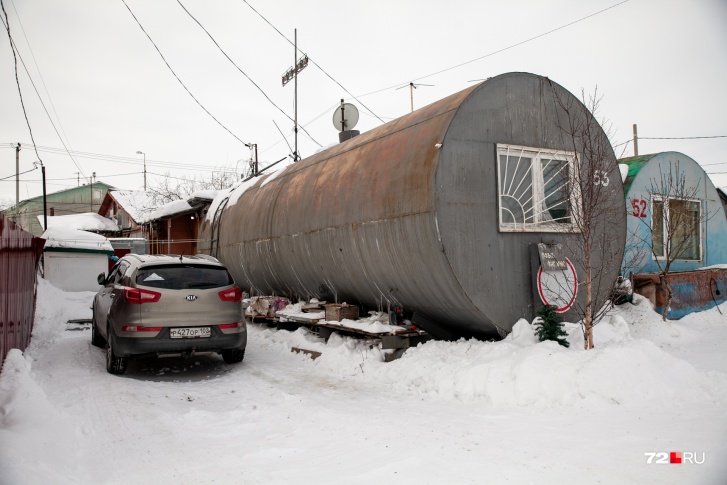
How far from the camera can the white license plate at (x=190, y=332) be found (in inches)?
278

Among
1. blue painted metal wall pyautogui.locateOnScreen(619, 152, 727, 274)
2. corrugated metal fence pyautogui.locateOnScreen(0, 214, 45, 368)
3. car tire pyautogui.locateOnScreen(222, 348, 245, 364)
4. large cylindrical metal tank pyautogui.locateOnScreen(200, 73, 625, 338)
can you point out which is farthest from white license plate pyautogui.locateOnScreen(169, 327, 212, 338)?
blue painted metal wall pyautogui.locateOnScreen(619, 152, 727, 274)

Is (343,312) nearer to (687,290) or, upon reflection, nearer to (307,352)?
(307,352)

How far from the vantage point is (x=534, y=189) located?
7.64 m

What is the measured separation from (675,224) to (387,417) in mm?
9656

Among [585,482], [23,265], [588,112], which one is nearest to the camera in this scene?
[585,482]

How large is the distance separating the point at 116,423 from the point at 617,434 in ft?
15.3

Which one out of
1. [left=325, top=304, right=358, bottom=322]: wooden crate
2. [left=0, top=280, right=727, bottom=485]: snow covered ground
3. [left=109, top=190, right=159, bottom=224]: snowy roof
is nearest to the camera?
[left=0, top=280, right=727, bottom=485]: snow covered ground

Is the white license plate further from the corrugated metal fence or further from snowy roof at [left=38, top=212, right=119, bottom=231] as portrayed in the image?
snowy roof at [left=38, top=212, right=119, bottom=231]

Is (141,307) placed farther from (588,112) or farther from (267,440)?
(588,112)

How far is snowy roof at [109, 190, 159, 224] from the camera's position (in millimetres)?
39216

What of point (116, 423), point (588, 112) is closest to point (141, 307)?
point (116, 423)

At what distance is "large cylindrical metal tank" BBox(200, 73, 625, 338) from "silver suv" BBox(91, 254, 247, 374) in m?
2.15

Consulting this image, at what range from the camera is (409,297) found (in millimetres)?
7621

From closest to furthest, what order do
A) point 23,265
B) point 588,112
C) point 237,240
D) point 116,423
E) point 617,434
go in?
point 617,434 → point 116,423 → point 588,112 → point 23,265 → point 237,240
